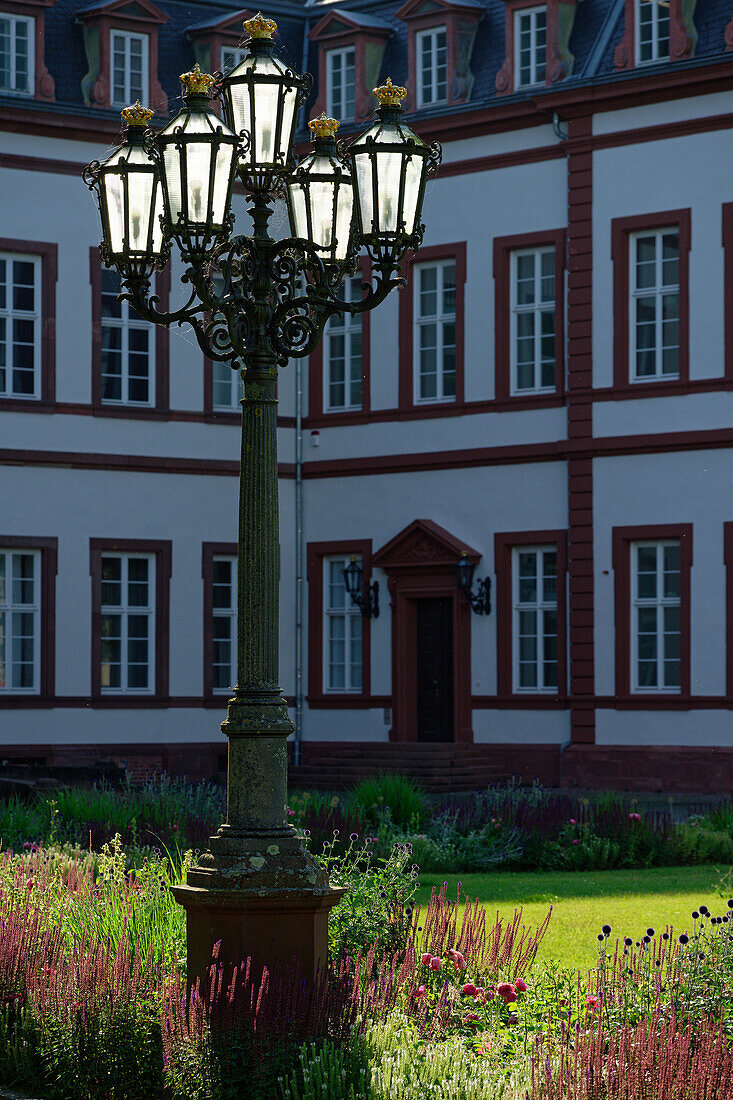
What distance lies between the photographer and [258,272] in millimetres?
7781

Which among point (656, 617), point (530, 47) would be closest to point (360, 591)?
point (656, 617)

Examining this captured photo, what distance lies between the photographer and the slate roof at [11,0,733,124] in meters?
23.5

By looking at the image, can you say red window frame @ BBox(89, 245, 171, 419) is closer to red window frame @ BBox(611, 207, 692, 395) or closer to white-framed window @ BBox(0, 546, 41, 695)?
white-framed window @ BBox(0, 546, 41, 695)

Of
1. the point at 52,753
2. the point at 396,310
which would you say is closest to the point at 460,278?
the point at 396,310

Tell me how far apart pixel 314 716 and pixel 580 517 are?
4.89m

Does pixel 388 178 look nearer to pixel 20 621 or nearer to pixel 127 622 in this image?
pixel 20 621

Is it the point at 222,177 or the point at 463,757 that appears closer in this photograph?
the point at 222,177

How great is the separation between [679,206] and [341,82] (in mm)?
5791

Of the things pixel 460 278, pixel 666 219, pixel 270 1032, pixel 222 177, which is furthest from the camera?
pixel 460 278

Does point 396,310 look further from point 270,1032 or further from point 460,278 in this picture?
point 270,1032

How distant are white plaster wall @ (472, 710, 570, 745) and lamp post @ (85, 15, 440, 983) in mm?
16164

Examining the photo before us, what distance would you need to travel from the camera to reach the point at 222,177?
7.54 metres

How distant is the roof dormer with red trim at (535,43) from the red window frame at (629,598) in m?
5.99

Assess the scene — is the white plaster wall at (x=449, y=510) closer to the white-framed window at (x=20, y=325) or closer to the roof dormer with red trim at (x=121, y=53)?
the white-framed window at (x=20, y=325)
